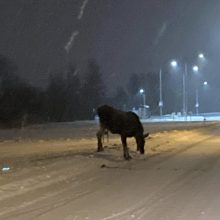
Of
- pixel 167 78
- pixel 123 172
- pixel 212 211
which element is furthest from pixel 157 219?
pixel 167 78

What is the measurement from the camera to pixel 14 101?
9412cm

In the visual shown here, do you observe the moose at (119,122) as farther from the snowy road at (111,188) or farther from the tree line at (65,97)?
the tree line at (65,97)

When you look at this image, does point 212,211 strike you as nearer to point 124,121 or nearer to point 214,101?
point 124,121

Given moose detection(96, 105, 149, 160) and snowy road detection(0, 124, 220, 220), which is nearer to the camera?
snowy road detection(0, 124, 220, 220)

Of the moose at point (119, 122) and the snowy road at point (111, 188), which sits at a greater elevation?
the moose at point (119, 122)

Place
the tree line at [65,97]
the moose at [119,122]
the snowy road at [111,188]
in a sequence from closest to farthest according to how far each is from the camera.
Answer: the snowy road at [111,188]
the moose at [119,122]
the tree line at [65,97]

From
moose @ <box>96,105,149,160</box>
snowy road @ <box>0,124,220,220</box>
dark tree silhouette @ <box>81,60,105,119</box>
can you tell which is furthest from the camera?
dark tree silhouette @ <box>81,60,105,119</box>

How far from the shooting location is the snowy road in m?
10.8

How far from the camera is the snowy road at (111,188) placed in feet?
35.3

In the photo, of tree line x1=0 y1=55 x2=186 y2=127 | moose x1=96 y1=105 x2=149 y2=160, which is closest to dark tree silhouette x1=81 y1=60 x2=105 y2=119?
tree line x1=0 y1=55 x2=186 y2=127

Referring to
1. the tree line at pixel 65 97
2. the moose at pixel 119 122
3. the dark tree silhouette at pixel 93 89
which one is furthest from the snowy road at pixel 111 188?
the dark tree silhouette at pixel 93 89

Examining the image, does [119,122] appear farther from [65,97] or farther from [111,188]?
[65,97]

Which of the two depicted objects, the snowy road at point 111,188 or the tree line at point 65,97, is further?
the tree line at point 65,97

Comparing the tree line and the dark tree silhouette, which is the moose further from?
the dark tree silhouette
